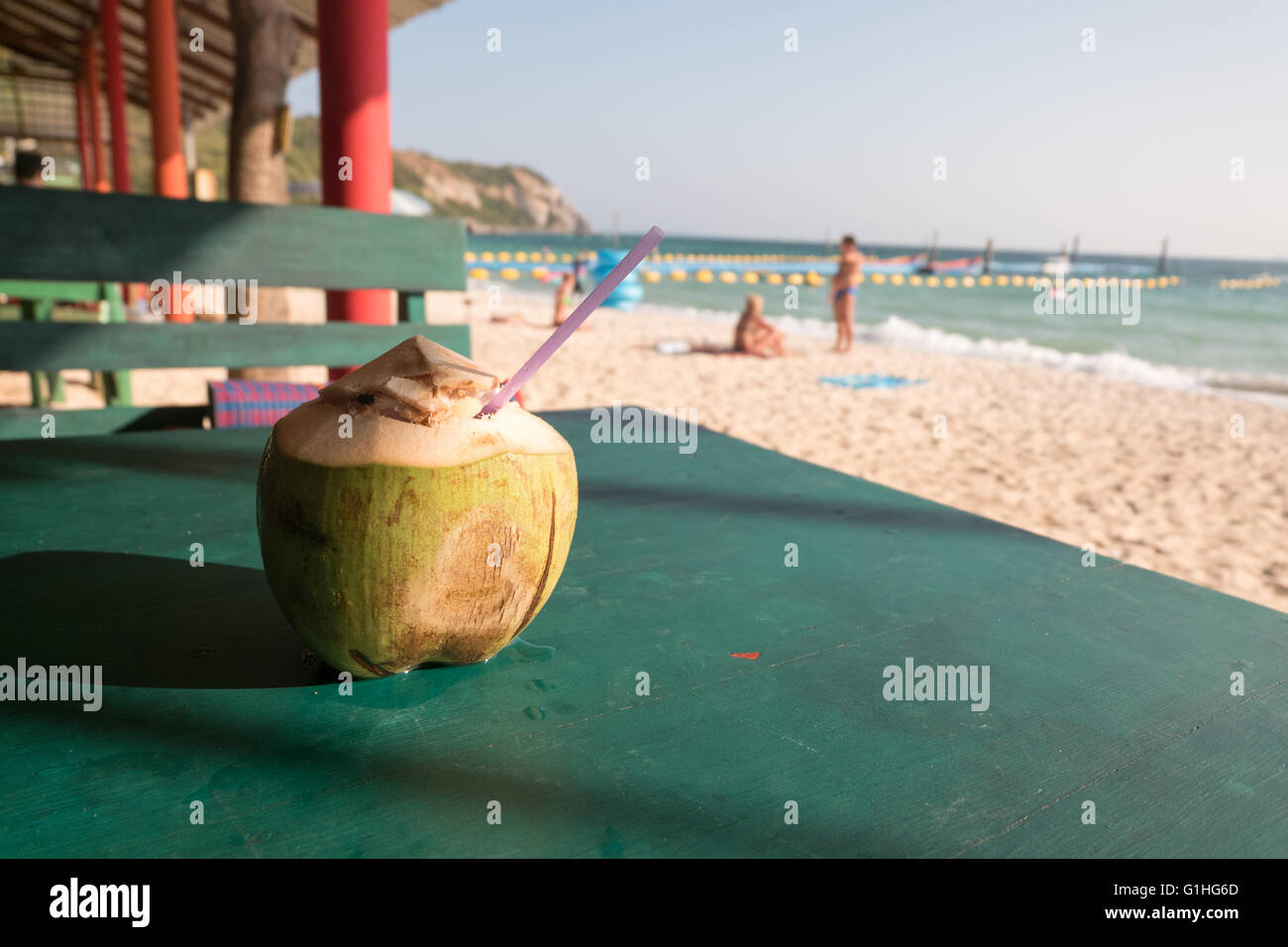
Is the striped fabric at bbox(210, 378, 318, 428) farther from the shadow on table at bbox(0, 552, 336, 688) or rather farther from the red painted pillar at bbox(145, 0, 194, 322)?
the red painted pillar at bbox(145, 0, 194, 322)

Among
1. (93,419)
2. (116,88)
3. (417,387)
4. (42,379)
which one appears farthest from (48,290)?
(116,88)

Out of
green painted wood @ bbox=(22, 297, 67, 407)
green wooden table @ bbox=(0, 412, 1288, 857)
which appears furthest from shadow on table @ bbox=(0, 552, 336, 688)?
green painted wood @ bbox=(22, 297, 67, 407)

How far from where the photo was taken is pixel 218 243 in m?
2.54

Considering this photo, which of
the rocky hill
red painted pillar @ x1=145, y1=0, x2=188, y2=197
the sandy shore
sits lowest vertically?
the sandy shore

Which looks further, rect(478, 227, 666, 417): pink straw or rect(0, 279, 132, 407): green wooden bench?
rect(0, 279, 132, 407): green wooden bench

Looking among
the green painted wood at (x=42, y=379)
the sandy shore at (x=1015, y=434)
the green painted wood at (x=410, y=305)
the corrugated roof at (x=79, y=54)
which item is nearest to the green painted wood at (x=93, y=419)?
the green painted wood at (x=410, y=305)

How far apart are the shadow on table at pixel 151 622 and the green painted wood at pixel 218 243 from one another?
4.86ft

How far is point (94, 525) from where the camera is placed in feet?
4.54

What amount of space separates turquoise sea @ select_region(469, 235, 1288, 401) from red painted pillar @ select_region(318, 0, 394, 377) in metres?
10.0

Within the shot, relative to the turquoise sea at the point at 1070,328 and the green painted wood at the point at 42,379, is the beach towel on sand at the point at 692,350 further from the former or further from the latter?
the green painted wood at the point at 42,379

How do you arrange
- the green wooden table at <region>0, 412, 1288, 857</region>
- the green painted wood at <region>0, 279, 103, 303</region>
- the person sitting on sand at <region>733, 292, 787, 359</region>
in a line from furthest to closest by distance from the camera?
the person sitting on sand at <region>733, 292, 787, 359</region>
the green painted wood at <region>0, 279, 103, 303</region>
the green wooden table at <region>0, 412, 1288, 857</region>

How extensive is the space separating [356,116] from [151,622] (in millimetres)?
2941

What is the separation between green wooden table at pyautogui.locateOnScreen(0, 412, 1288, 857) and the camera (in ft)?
2.24
